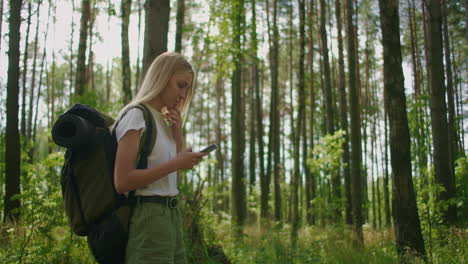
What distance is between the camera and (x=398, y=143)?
18.2 feet

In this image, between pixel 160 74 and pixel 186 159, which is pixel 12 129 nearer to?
pixel 160 74

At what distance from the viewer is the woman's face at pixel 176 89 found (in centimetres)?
221

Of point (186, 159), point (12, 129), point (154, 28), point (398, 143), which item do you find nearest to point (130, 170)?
point (186, 159)

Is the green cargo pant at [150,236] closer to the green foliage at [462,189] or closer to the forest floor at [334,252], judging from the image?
the forest floor at [334,252]

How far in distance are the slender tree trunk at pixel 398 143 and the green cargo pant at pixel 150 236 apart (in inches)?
166

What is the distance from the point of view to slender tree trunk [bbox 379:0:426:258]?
5.37 m

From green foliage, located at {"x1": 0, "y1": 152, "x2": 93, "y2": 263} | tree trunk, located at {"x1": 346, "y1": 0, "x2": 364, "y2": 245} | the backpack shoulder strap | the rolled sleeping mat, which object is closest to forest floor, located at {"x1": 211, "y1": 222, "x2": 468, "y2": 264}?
tree trunk, located at {"x1": 346, "y1": 0, "x2": 364, "y2": 245}

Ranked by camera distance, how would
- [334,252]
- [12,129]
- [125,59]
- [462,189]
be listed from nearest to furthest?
1. [334,252]
2. [12,129]
3. [462,189]
4. [125,59]

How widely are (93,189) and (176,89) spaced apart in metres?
0.70

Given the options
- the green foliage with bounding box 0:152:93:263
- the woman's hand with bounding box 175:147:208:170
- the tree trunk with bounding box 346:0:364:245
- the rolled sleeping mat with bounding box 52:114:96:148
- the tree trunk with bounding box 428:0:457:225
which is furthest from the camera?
the tree trunk with bounding box 346:0:364:245

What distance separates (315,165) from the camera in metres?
10.8

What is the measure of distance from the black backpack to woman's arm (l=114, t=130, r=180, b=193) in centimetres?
8

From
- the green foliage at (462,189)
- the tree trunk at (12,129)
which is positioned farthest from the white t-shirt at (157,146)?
the green foliage at (462,189)

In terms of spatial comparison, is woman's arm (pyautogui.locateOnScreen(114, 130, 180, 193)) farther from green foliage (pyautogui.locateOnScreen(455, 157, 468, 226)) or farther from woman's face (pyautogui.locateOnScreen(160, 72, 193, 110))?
green foliage (pyautogui.locateOnScreen(455, 157, 468, 226))
